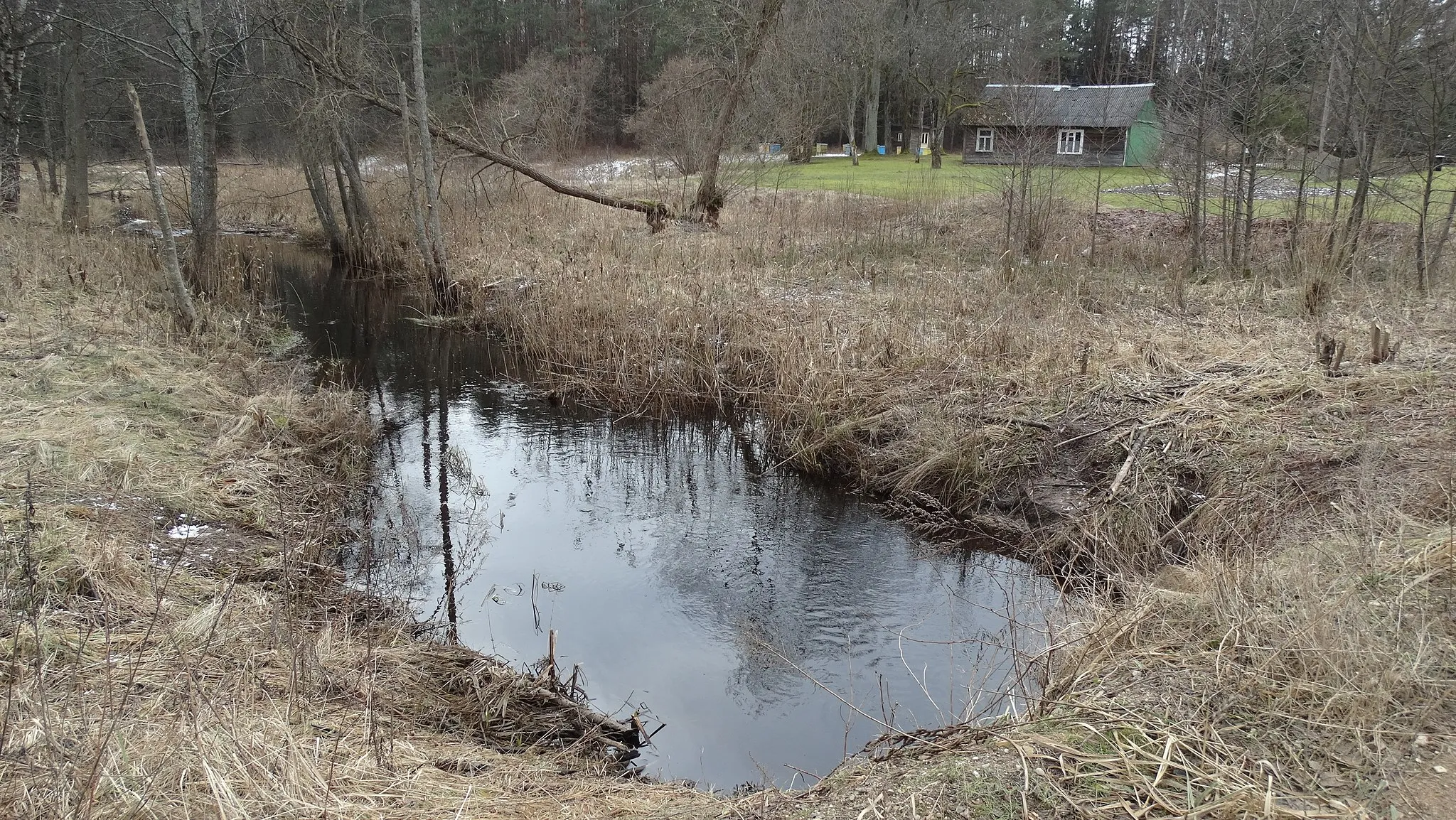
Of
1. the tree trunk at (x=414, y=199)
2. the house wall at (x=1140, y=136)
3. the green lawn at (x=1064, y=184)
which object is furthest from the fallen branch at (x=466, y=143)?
the house wall at (x=1140, y=136)

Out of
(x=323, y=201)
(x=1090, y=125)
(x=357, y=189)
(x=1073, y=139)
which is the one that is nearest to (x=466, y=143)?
(x=357, y=189)

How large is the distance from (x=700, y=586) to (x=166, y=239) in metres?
6.44

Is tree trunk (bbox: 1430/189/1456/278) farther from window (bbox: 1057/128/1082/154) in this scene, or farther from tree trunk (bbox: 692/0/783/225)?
window (bbox: 1057/128/1082/154)

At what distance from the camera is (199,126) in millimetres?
10508

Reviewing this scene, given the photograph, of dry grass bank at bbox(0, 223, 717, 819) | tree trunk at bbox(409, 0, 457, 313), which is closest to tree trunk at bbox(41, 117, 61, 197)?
tree trunk at bbox(409, 0, 457, 313)

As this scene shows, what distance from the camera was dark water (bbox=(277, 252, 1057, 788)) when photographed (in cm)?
484

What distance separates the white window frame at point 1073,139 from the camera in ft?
103

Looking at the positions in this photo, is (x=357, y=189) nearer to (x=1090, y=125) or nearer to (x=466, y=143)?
(x=466, y=143)

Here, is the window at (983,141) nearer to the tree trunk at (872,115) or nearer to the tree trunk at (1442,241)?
the tree trunk at (872,115)

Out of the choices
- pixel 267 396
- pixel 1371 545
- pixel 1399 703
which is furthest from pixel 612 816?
pixel 267 396

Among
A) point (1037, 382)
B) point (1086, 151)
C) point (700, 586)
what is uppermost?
point (1086, 151)

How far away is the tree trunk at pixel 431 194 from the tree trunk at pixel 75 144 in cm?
582

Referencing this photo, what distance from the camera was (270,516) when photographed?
5988 mm

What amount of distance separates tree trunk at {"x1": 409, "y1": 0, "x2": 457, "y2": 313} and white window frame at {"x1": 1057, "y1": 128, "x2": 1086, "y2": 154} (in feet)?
79.6
